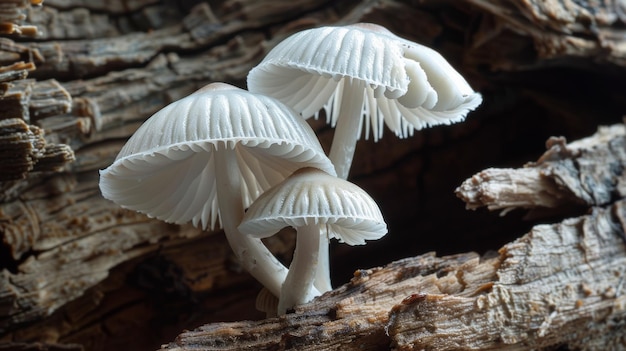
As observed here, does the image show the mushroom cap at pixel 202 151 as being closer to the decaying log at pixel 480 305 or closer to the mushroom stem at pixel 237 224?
the mushroom stem at pixel 237 224

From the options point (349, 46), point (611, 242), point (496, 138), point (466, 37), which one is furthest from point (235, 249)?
point (496, 138)

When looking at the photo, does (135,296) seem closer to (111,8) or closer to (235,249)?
(235,249)

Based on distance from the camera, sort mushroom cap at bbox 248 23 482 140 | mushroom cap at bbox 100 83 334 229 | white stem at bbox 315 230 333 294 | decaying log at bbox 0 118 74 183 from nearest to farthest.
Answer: mushroom cap at bbox 100 83 334 229, mushroom cap at bbox 248 23 482 140, decaying log at bbox 0 118 74 183, white stem at bbox 315 230 333 294

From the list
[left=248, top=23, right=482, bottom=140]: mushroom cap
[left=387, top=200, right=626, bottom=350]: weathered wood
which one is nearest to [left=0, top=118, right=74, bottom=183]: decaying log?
[left=248, top=23, right=482, bottom=140]: mushroom cap

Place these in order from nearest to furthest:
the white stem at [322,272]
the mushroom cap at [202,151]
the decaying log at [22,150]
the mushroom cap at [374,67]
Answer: the mushroom cap at [202,151], the mushroom cap at [374,67], the decaying log at [22,150], the white stem at [322,272]

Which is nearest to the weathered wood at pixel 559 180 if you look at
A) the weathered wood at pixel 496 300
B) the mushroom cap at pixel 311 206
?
the weathered wood at pixel 496 300

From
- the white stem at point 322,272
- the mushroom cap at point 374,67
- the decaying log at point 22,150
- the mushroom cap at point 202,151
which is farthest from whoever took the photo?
the white stem at point 322,272

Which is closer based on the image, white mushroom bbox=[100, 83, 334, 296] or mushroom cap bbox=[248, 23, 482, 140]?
white mushroom bbox=[100, 83, 334, 296]

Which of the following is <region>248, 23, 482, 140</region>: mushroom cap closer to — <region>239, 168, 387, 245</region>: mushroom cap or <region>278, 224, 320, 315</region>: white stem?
<region>239, 168, 387, 245</region>: mushroom cap
